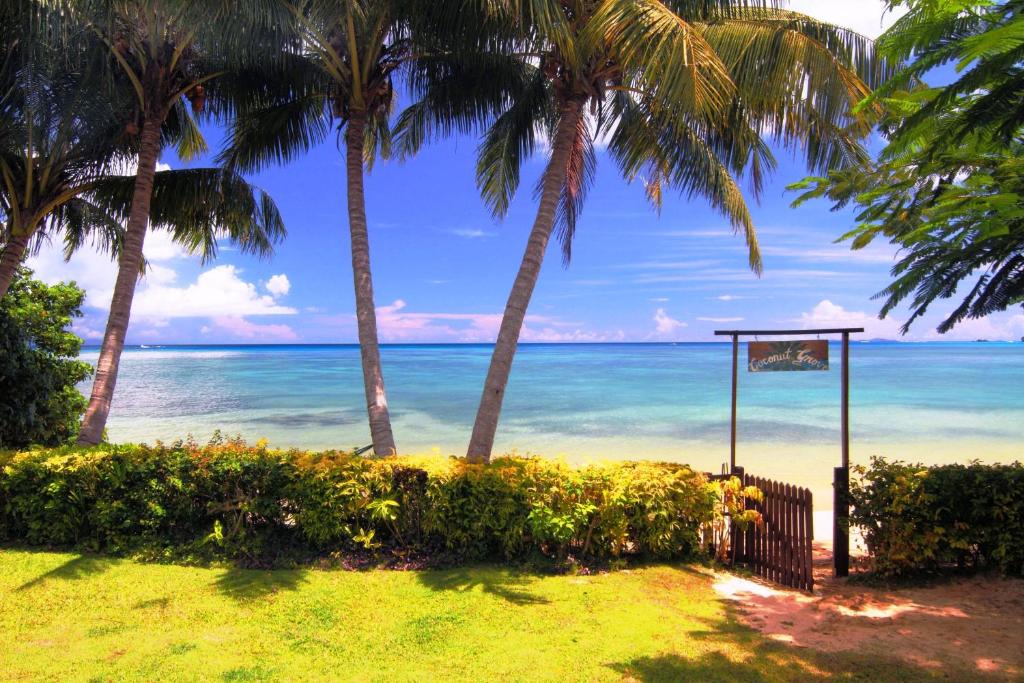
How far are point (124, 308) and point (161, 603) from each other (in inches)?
204

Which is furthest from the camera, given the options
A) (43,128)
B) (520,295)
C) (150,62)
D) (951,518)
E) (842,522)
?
(150,62)

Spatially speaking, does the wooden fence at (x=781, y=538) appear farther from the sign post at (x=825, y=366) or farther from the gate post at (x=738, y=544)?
the sign post at (x=825, y=366)

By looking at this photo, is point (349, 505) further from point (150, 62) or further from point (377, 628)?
point (150, 62)

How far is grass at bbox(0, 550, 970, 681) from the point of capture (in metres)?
4.31

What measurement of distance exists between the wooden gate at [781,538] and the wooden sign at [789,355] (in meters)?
1.37

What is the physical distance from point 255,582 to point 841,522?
6172mm

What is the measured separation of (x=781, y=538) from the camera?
648 cm

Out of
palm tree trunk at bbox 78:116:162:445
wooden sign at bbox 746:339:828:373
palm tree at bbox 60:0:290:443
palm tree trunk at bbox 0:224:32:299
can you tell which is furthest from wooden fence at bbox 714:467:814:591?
palm tree trunk at bbox 0:224:32:299

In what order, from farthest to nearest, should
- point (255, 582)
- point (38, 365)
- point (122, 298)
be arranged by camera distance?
1. point (38, 365)
2. point (122, 298)
3. point (255, 582)

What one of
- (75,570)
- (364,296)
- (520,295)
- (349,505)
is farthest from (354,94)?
(75,570)

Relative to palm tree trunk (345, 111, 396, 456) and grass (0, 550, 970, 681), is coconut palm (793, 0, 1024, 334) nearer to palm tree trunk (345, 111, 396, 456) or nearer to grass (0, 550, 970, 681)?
grass (0, 550, 970, 681)

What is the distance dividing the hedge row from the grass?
367 millimetres

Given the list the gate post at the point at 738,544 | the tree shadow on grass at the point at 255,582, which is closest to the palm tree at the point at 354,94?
the tree shadow on grass at the point at 255,582

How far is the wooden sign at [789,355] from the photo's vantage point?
690 centimetres
